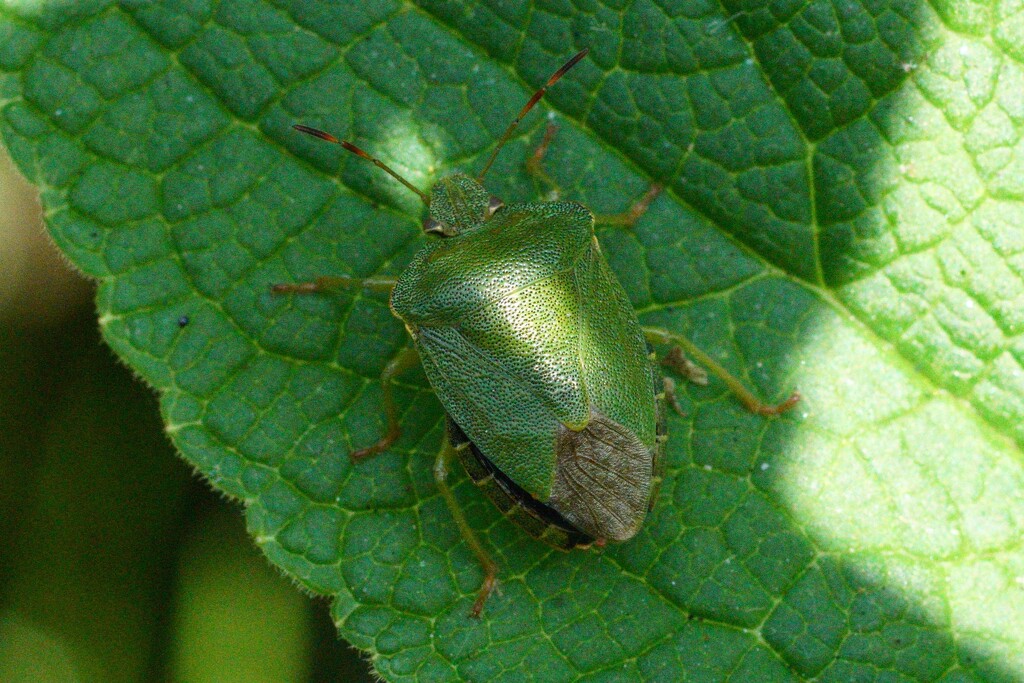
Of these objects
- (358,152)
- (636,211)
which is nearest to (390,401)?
(358,152)

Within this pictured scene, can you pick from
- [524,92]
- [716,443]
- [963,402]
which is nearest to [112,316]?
[524,92]

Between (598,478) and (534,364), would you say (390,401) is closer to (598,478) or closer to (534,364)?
(534,364)

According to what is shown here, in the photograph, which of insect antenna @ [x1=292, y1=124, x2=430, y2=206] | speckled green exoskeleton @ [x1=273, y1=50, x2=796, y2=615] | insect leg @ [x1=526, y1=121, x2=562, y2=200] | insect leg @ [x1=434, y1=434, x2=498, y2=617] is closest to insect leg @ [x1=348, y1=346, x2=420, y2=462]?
speckled green exoskeleton @ [x1=273, y1=50, x2=796, y2=615]

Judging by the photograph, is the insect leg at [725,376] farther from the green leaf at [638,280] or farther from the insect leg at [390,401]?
the insect leg at [390,401]

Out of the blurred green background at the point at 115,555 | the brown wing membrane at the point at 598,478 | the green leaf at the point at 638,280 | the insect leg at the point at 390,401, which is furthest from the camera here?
the blurred green background at the point at 115,555

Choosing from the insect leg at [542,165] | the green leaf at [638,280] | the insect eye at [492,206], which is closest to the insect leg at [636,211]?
the green leaf at [638,280]

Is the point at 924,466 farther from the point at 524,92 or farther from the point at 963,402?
the point at 524,92
